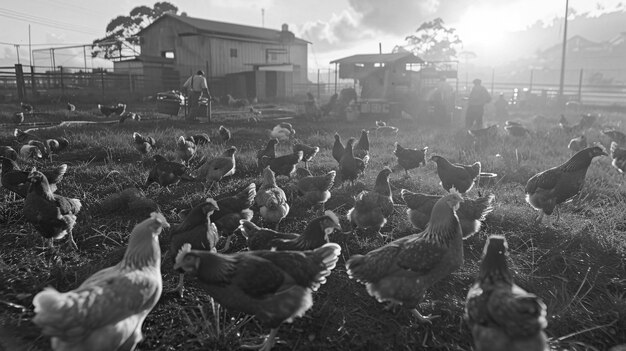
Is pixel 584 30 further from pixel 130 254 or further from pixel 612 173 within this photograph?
pixel 130 254

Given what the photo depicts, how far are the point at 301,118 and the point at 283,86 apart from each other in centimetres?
1669

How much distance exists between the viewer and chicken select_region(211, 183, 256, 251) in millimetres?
5027

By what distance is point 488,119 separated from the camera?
68.4ft

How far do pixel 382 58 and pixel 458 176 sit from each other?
1903 cm

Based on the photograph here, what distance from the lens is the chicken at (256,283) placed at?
314cm

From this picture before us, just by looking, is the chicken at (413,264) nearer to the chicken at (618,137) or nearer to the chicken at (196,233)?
the chicken at (196,233)

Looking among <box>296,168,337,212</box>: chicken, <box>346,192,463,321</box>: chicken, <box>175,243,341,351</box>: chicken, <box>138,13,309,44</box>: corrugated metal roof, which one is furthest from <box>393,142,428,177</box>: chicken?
<box>138,13,309,44</box>: corrugated metal roof

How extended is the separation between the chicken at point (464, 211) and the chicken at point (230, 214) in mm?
2259

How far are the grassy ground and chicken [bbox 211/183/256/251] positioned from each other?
282 millimetres

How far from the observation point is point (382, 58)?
2402 centimetres

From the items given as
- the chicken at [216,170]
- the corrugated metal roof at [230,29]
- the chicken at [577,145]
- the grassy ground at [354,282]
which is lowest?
the grassy ground at [354,282]

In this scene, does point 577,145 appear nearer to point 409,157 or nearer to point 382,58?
point 409,157

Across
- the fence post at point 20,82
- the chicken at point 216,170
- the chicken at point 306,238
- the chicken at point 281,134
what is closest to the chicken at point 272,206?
the chicken at point 306,238

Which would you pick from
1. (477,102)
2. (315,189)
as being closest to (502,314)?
(315,189)
